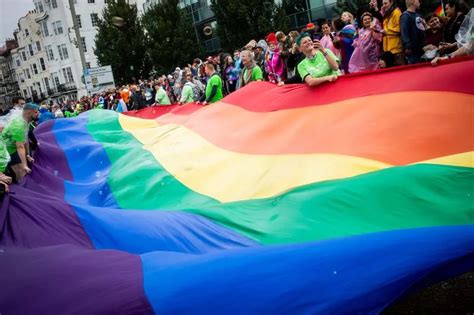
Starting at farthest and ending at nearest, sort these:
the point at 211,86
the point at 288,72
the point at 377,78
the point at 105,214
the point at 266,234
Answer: the point at 288,72, the point at 211,86, the point at 377,78, the point at 105,214, the point at 266,234

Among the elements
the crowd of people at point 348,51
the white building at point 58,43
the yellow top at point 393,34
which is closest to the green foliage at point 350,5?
the crowd of people at point 348,51

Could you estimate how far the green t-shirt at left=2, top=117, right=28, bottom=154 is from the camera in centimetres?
482

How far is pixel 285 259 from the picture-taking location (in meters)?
2.07

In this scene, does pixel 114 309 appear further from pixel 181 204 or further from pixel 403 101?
pixel 403 101

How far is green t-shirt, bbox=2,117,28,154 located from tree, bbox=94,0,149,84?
995 inches

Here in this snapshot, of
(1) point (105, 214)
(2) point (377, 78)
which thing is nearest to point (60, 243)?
(1) point (105, 214)

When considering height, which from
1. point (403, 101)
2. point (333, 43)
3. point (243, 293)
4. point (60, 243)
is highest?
point (333, 43)

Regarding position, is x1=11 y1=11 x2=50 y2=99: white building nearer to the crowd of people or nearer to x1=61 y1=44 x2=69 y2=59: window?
x1=61 y1=44 x2=69 y2=59: window

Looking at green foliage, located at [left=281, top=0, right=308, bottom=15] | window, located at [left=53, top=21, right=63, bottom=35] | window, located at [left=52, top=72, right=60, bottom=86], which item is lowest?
green foliage, located at [left=281, top=0, right=308, bottom=15]

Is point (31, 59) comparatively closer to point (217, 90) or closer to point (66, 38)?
point (66, 38)

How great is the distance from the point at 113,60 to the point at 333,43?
2448cm

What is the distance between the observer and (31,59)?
189 feet

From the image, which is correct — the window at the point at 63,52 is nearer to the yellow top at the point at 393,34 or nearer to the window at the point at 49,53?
the window at the point at 49,53

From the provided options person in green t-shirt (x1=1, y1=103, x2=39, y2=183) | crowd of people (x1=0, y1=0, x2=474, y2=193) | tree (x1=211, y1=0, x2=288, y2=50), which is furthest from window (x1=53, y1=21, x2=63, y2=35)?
person in green t-shirt (x1=1, y1=103, x2=39, y2=183)
